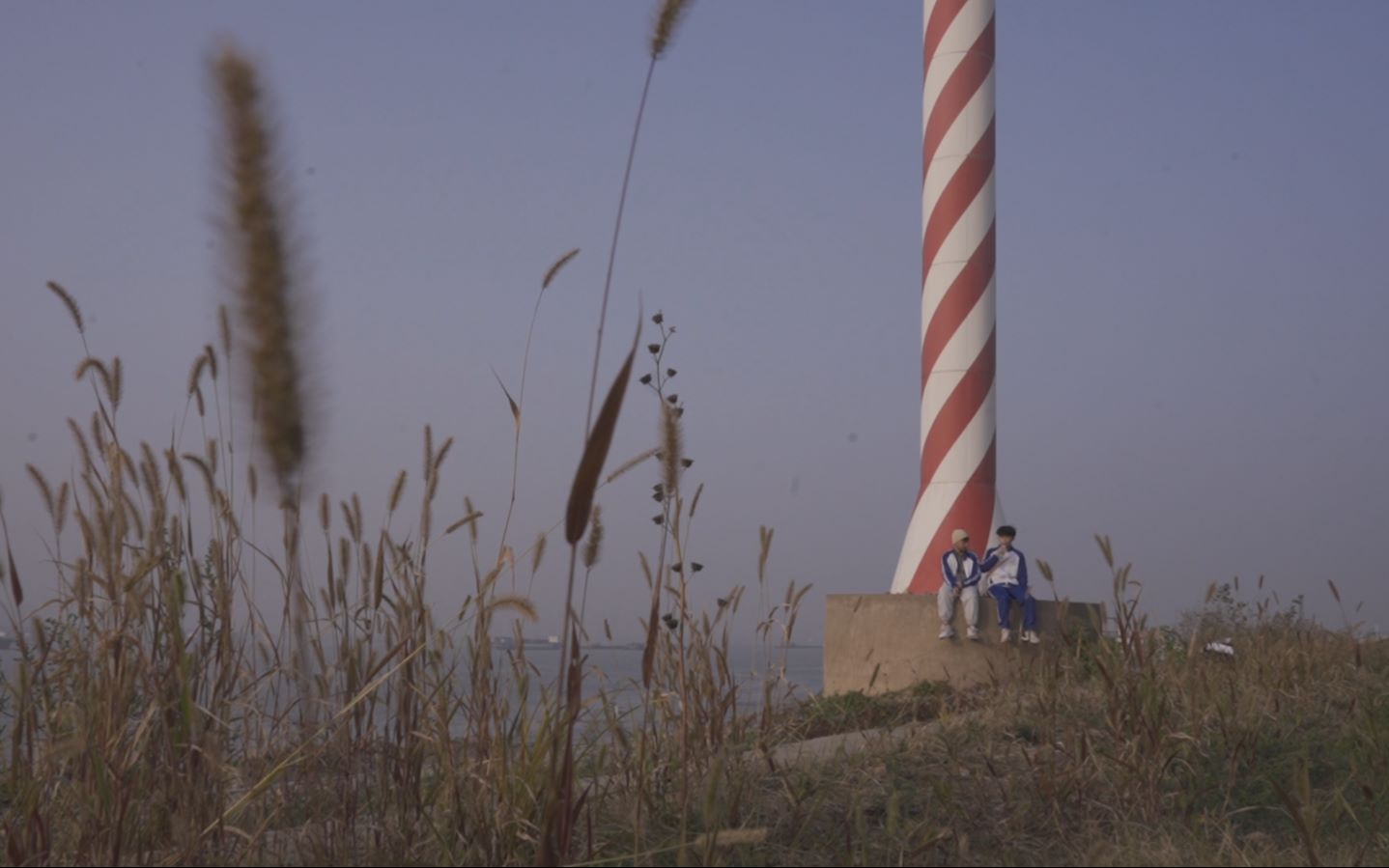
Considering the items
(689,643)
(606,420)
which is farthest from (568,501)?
(689,643)

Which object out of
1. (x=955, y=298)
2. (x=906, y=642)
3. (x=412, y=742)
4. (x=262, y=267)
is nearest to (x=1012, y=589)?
(x=906, y=642)

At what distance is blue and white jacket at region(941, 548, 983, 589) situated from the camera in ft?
25.7

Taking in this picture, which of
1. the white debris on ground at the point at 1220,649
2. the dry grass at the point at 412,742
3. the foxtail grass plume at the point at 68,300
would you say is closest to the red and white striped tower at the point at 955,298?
the white debris on ground at the point at 1220,649

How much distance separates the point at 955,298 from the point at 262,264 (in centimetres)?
744

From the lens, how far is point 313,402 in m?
1.67

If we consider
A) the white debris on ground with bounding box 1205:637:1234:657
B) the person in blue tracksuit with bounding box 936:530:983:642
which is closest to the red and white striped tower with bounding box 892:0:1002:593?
the person in blue tracksuit with bounding box 936:530:983:642

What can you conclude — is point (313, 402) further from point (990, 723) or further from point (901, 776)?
point (990, 723)

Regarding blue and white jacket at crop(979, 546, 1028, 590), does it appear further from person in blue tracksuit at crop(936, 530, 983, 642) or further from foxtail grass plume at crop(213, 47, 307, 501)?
foxtail grass plume at crop(213, 47, 307, 501)

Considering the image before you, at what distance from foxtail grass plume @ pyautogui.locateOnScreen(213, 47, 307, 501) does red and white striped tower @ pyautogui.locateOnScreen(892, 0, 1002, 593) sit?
724cm

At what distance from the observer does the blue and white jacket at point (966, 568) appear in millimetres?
7820

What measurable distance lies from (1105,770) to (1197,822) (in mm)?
404

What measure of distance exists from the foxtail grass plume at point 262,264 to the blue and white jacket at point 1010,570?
6.62m

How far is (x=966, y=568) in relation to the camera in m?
8.01

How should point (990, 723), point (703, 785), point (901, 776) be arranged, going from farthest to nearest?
point (990, 723), point (901, 776), point (703, 785)
